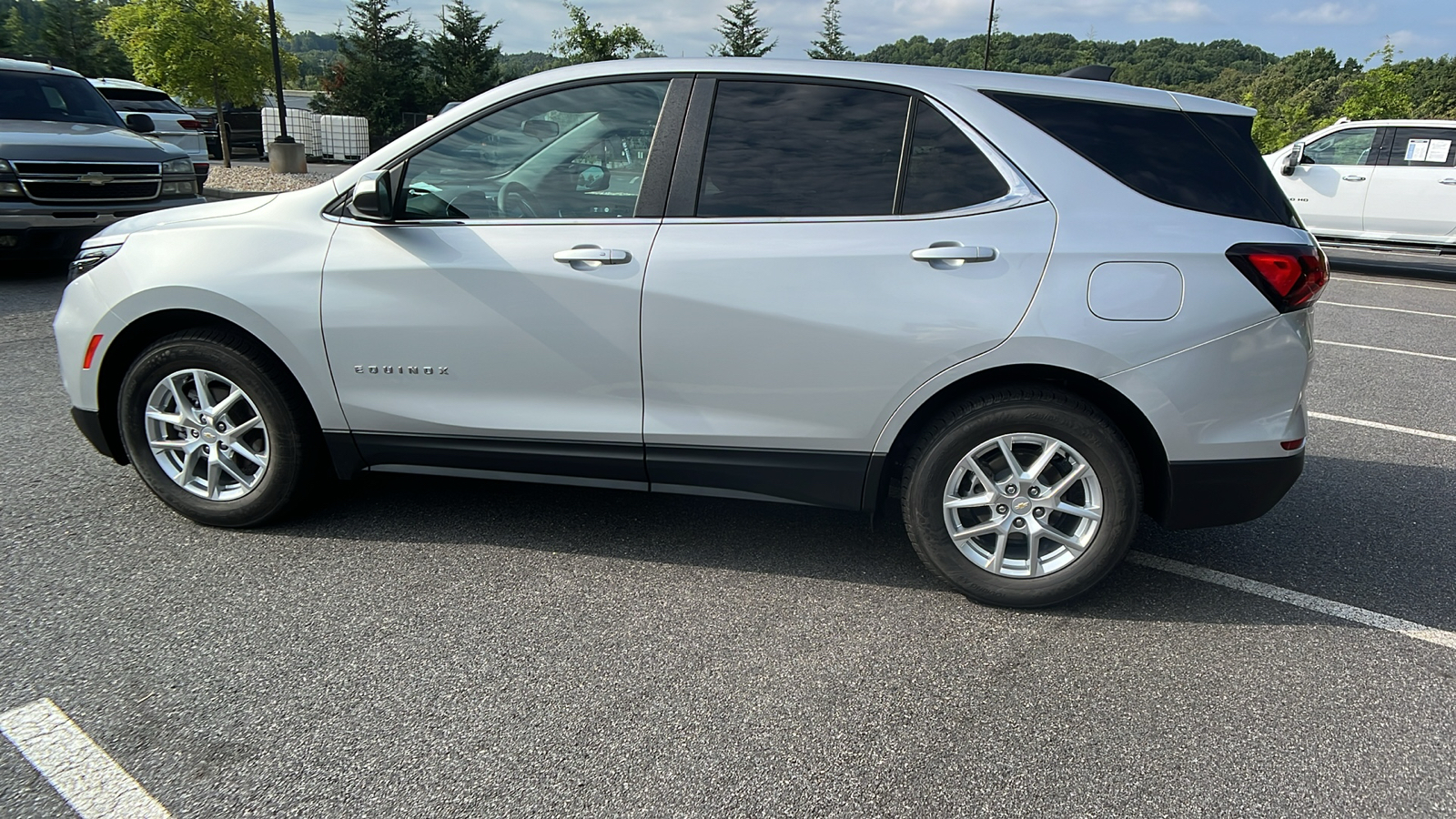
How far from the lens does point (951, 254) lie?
9.97 feet

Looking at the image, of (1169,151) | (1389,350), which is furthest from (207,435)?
(1389,350)

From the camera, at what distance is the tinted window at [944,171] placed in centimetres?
315

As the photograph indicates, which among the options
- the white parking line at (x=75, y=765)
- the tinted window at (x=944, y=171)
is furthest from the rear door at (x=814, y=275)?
the white parking line at (x=75, y=765)

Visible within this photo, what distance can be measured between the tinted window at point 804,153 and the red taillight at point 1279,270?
1.11 metres

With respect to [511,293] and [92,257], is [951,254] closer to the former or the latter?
[511,293]

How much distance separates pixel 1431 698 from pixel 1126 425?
115cm

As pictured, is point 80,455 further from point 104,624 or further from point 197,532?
point 104,624

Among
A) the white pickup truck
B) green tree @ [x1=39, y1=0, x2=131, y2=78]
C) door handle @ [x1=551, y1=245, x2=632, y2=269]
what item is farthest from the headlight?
green tree @ [x1=39, y1=0, x2=131, y2=78]

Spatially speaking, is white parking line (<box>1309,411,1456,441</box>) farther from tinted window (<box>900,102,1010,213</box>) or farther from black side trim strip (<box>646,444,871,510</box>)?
black side trim strip (<box>646,444,871,510</box>)

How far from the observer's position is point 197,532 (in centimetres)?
372

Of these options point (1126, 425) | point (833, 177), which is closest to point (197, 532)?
point (833, 177)

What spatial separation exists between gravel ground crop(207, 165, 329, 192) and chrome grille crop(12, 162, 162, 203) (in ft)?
24.0

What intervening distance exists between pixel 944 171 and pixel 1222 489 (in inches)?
54.1

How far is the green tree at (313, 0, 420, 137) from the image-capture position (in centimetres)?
4459
